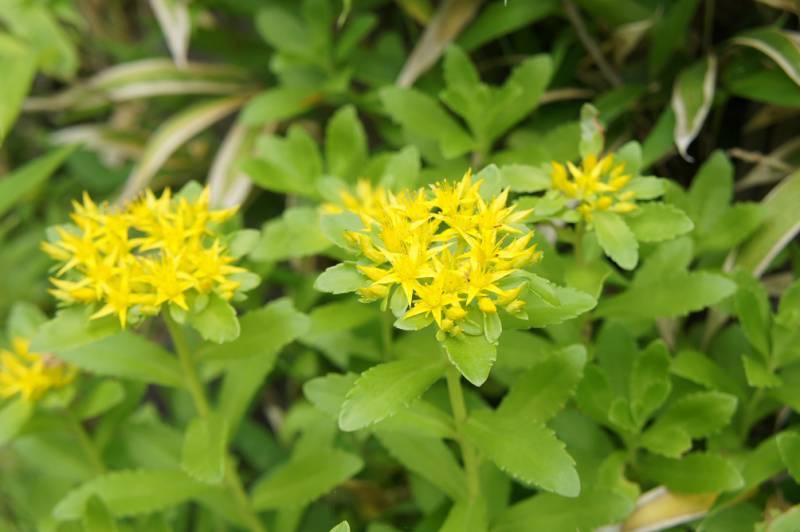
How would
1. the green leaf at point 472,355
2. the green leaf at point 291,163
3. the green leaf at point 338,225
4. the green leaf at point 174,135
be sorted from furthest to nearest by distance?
1. the green leaf at point 174,135
2. the green leaf at point 291,163
3. the green leaf at point 338,225
4. the green leaf at point 472,355

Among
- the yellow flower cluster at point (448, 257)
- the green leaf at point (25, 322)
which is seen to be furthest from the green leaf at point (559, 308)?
the green leaf at point (25, 322)

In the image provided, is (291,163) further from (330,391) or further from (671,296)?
(671,296)

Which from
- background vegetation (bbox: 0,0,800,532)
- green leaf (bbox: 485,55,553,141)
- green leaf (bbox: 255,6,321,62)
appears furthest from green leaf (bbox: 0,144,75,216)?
green leaf (bbox: 485,55,553,141)

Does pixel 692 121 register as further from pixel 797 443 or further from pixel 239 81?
pixel 239 81

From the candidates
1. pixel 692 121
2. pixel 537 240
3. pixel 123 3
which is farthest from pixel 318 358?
pixel 123 3

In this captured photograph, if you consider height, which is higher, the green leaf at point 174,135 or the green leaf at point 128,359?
the green leaf at point 128,359

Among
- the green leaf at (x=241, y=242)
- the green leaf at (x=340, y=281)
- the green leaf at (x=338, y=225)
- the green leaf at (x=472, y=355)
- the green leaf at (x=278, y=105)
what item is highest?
the green leaf at (x=340, y=281)

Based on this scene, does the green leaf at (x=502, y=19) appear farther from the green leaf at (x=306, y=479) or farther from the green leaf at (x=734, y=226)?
the green leaf at (x=306, y=479)

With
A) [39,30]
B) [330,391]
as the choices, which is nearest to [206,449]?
[330,391]
